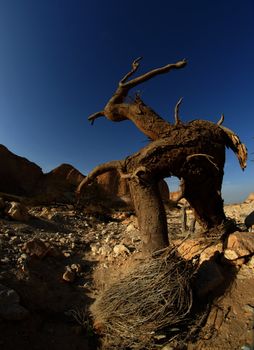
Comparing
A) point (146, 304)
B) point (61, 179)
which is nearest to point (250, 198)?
point (61, 179)

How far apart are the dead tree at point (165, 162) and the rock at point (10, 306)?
185 cm

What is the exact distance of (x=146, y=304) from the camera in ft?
9.25

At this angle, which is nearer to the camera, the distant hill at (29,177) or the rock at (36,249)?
the rock at (36,249)

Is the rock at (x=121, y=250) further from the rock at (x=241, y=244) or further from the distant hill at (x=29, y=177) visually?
the distant hill at (x=29, y=177)

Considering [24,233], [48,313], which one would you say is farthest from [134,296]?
[24,233]

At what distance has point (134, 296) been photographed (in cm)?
294

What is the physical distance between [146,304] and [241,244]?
192 cm

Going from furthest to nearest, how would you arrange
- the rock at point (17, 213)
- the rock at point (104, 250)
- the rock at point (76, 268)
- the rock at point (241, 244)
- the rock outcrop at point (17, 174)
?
the rock outcrop at point (17, 174) < the rock at point (17, 213) < the rock at point (104, 250) < the rock at point (76, 268) < the rock at point (241, 244)

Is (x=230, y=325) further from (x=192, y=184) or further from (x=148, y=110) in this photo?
(x=148, y=110)

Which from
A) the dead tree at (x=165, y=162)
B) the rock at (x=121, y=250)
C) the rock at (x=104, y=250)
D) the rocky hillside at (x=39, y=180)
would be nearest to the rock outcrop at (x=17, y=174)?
the rocky hillside at (x=39, y=180)

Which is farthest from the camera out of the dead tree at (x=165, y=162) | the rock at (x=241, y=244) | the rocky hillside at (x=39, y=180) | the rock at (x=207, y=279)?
the rocky hillside at (x=39, y=180)

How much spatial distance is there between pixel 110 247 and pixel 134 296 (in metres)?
2.59

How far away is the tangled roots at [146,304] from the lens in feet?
8.74

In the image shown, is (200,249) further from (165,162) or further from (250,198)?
(250,198)
